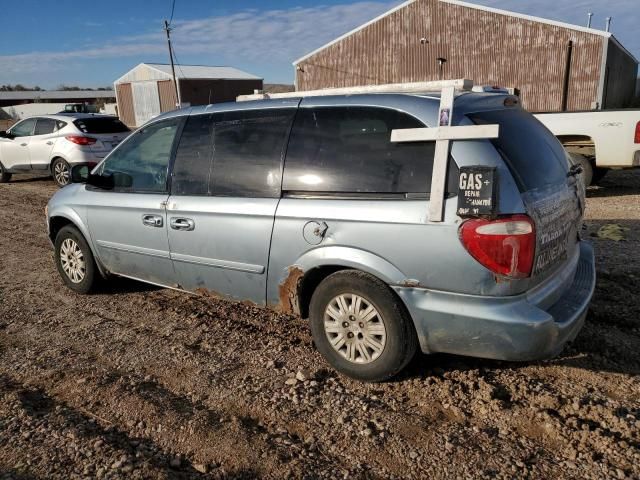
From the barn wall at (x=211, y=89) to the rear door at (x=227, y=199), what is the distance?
36.3 m

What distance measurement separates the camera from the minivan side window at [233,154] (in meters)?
3.57

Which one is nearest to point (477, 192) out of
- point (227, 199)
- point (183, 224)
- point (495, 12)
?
point (227, 199)

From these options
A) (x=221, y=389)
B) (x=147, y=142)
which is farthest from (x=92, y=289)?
(x=221, y=389)

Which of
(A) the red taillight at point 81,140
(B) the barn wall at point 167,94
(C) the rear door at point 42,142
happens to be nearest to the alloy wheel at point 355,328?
(A) the red taillight at point 81,140

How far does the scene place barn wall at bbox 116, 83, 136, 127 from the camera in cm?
4306

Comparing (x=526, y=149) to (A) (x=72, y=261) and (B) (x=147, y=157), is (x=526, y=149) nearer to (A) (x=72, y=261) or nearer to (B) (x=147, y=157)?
(B) (x=147, y=157)

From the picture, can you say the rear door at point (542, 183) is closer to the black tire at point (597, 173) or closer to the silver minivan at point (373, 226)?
the silver minivan at point (373, 226)

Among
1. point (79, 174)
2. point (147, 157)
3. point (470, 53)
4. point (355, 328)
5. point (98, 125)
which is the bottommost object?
point (355, 328)

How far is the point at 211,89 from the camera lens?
4016 centimetres

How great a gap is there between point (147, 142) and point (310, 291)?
Result: 2081mm

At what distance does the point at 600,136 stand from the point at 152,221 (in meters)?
7.92

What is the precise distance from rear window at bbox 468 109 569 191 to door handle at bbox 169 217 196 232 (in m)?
2.16

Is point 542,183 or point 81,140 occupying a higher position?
point 81,140

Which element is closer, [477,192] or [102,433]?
[477,192]
